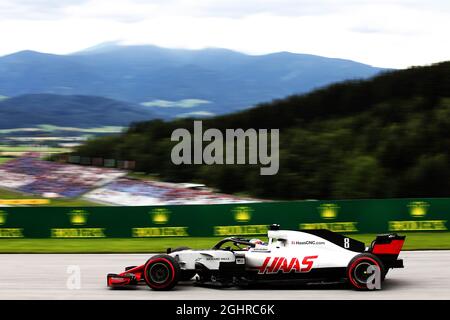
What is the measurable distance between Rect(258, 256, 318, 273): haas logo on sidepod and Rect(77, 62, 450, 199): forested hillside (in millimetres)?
36903

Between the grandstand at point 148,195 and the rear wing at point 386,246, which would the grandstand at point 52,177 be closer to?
the grandstand at point 148,195

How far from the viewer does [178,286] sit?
12.8 meters

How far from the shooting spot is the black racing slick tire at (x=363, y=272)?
11750 millimetres

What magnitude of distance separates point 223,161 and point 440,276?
39910 mm

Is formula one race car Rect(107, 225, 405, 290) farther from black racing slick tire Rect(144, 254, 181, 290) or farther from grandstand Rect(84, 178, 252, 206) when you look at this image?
grandstand Rect(84, 178, 252, 206)

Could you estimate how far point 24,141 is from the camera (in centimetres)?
9894

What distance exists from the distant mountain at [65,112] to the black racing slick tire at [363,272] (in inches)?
4484

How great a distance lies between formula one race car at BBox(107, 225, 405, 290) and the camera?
1190 centimetres

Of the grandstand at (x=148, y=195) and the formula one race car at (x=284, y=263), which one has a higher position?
the grandstand at (x=148, y=195)

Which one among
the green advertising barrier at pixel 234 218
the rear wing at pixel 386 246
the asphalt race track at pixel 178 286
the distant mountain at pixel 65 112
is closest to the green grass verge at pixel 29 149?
the distant mountain at pixel 65 112

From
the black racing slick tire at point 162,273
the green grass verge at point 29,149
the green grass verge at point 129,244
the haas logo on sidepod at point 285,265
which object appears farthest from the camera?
the green grass verge at point 29,149

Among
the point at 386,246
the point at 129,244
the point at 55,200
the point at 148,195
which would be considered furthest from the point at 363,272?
the point at 55,200

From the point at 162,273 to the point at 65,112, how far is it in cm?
13310

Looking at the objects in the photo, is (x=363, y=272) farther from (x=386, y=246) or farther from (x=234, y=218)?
(x=234, y=218)
